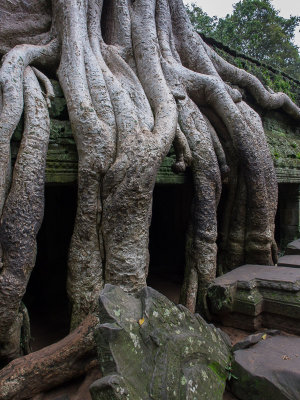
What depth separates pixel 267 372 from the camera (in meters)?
1.29

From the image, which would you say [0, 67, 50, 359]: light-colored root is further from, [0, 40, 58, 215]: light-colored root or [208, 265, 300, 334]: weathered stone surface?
[208, 265, 300, 334]: weathered stone surface

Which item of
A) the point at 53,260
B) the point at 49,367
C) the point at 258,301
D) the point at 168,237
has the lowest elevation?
the point at 49,367

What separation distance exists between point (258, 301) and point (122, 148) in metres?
1.41

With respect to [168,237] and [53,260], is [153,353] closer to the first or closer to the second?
[53,260]

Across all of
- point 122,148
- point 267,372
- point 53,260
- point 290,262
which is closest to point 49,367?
point 267,372

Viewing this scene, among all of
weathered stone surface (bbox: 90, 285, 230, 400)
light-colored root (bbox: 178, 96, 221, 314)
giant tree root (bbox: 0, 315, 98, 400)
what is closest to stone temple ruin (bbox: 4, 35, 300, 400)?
weathered stone surface (bbox: 90, 285, 230, 400)

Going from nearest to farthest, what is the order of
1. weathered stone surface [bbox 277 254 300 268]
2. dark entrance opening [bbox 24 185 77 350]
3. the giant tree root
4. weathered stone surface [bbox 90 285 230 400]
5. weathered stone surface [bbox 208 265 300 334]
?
weathered stone surface [bbox 90 285 230 400] < the giant tree root < weathered stone surface [bbox 208 265 300 334] < weathered stone surface [bbox 277 254 300 268] < dark entrance opening [bbox 24 185 77 350]

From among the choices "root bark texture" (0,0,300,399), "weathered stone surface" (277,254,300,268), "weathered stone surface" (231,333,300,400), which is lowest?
"weathered stone surface" (231,333,300,400)

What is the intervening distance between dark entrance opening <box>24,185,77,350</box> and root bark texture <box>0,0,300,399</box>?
1.26 metres

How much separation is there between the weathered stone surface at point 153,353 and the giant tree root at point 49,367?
0.43 meters

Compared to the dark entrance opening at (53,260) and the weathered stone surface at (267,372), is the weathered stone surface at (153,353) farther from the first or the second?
the dark entrance opening at (53,260)

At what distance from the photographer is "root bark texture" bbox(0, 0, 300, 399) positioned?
153cm

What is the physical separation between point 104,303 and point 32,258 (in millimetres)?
A: 578

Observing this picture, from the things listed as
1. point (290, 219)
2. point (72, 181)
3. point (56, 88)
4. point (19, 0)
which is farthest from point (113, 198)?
point (290, 219)
